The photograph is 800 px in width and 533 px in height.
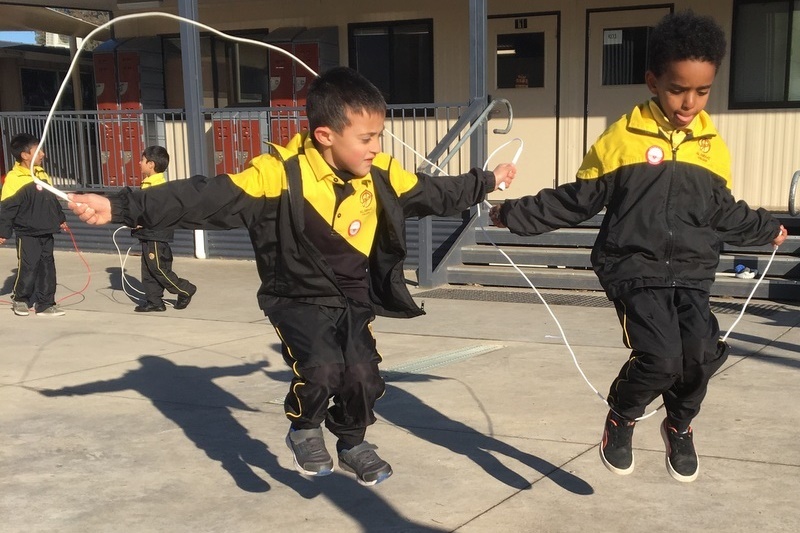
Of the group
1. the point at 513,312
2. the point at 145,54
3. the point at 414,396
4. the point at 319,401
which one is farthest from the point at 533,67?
the point at 319,401

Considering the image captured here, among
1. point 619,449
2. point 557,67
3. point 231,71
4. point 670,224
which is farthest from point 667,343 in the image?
point 231,71

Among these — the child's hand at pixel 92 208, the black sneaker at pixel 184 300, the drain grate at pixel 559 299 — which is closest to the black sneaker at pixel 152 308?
the black sneaker at pixel 184 300

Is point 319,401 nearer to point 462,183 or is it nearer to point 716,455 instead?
point 462,183

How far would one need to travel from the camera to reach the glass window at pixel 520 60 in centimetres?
1314

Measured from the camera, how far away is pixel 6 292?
10852 millimetres

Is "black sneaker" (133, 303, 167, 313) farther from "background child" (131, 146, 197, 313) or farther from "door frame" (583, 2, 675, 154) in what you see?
"door frame" (583, 2, 675, 154)

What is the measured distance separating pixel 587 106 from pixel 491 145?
1.52 metres

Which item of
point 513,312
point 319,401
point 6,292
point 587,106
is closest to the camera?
point 319,401

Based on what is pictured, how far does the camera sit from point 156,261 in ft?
30.4

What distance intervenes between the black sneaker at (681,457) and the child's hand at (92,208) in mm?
2536

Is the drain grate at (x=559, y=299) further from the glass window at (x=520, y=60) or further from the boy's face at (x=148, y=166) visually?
the glass window at (x=520, y=60)

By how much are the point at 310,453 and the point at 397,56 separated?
11026 millimetres

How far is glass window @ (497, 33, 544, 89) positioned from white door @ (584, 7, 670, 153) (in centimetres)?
74

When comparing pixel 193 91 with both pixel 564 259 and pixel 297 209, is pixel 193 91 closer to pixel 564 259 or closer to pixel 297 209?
pixel 564 259
